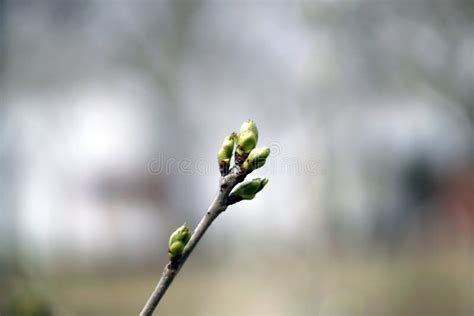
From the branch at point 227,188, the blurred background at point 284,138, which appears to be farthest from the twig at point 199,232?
the blurred background at point 284,138

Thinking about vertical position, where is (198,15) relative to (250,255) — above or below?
above

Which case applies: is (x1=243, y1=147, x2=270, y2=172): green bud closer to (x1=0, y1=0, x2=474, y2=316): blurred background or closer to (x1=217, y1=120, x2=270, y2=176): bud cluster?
(x1=217, y1=120, x2=270, y2=176): bud cluster

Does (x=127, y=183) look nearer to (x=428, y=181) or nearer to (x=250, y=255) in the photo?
(x=250, y=255)

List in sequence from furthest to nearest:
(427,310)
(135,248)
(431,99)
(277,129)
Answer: (135,248) < (277,129) < (427,310) < (431,99)

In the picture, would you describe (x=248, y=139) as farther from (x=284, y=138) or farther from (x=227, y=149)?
(x=284, y=138)

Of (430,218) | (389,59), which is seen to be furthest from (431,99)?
(430,218)

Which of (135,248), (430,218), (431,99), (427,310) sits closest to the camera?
(431,99)

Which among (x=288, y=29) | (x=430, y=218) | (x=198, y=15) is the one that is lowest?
(x=430, y=218)
